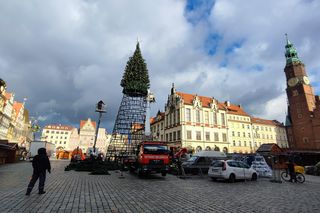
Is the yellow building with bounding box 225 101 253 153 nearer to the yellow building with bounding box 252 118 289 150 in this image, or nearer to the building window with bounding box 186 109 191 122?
the yellow building with bounding box 252 118 289 150

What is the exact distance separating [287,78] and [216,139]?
48807 mm

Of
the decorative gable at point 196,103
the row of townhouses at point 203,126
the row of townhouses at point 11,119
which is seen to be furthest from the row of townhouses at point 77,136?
the decorative gable at point 196,103

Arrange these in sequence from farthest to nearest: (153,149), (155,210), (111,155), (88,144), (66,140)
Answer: (66,140) < (88,144) < (111,155) < (153,149) < (155,210)

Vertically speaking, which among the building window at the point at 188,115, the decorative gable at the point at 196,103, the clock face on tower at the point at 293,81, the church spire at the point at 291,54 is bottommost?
the building window at the point at 188,115

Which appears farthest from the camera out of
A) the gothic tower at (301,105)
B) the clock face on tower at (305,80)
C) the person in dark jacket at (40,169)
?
the clock face on tower at (305,80)

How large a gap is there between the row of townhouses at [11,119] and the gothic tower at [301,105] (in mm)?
91592

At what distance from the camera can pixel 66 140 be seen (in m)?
134

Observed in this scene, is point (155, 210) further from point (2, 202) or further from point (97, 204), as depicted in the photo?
point (2, 202)

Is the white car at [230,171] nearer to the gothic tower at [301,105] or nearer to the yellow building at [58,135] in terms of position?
the gothic tower at [301,105]

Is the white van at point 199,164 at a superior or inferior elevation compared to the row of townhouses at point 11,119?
inferior

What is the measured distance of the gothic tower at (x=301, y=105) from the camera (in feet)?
233

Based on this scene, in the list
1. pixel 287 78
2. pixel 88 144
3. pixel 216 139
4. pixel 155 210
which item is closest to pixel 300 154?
pixel 216 139

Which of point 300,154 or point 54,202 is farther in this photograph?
point 300,154

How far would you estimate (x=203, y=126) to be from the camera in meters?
59.8
